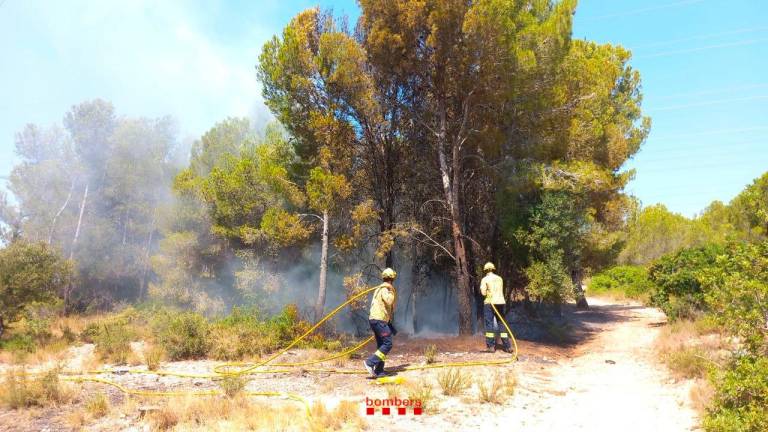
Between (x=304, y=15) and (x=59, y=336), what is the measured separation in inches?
488

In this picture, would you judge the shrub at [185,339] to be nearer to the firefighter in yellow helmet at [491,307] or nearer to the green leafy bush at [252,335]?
the green leafy bush at [252,335]

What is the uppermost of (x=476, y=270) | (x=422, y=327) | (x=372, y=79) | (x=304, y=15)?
(x=304, y=15)

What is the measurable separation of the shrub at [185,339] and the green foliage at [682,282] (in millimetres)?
13280

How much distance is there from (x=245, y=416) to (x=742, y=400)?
20.2 ft

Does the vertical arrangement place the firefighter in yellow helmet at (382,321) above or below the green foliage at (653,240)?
below

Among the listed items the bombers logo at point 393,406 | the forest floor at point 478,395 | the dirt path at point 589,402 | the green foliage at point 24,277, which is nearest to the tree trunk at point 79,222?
the green foliage at point 24,277

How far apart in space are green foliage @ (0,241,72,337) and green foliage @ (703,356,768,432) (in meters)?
16.6

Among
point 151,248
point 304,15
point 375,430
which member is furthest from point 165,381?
point 151,248

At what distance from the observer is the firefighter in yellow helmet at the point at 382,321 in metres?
8.38

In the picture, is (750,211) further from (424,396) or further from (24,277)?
(24,277)

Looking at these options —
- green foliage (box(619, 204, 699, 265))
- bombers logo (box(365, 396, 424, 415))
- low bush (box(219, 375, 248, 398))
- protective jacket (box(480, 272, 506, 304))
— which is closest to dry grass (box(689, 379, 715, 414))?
bombers logo (box(365, 396, 424, 415))

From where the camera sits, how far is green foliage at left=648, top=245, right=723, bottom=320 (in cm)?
1418

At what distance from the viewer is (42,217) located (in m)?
26.8

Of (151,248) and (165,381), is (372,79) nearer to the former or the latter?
(165,381)
